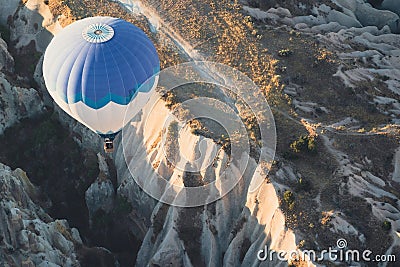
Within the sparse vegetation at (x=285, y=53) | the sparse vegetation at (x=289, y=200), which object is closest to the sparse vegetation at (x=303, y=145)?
the sparse vegetation at (x=289, y=200)

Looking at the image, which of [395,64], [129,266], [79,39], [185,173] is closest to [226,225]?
[185,173]

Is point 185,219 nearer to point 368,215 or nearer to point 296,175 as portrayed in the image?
point 296,175

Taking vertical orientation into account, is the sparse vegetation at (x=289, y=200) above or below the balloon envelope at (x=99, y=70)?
below

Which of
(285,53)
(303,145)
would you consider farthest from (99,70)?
(285,53)

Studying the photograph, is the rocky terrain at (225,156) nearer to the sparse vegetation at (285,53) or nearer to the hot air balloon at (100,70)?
the sparse vegetation at (285,53)

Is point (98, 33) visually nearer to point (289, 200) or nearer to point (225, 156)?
point (225, 156)

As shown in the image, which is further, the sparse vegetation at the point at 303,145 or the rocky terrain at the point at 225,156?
the sparse vegetation at the point at 303,145

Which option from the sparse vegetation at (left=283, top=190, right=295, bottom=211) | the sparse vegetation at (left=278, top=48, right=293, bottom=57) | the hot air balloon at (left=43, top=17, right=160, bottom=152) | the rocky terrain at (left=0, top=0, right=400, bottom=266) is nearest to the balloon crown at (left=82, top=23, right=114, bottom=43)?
the hot air balloon at (left=43, top=17, right=160, bottom=152)

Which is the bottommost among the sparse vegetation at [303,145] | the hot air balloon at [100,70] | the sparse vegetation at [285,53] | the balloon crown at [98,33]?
the sparse vegetation at [303,145]

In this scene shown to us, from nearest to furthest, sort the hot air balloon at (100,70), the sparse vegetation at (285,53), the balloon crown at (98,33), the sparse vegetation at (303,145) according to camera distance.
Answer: the hot air balloon at (100,70), the balloon crown at (98,33), the sparse vegetation at (303,145), the sparse vegetation at (285,53)
